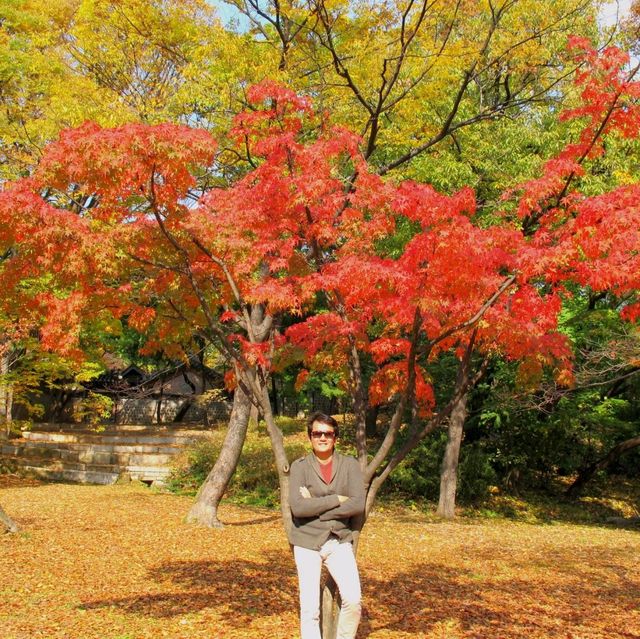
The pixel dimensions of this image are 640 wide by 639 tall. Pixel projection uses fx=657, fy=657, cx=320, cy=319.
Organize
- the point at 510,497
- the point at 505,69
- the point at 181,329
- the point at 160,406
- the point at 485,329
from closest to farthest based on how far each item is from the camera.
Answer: the point at 485,329 → the point at 181,329 → the point at 505,69 → the point at 510,497 → the point at 160,406

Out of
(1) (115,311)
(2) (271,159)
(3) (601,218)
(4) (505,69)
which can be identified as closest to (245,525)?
(1) (115,311)

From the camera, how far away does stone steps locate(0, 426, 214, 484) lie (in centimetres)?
1977

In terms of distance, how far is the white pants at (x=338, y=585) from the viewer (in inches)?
163

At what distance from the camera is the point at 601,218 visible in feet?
21.0

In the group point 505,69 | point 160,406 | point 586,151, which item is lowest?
point 160,406

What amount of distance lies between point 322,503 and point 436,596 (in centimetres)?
415

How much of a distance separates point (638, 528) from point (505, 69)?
11842 mm

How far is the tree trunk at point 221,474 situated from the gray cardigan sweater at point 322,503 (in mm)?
7749

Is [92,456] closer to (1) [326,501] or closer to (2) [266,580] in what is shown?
(2) [266,580]

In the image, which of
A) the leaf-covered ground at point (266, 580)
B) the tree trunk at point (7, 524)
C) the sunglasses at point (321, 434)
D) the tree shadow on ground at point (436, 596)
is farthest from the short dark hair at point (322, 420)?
the tree trunk at point (7, 524)

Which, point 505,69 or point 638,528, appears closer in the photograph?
point 505,69

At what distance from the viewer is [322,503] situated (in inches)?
163

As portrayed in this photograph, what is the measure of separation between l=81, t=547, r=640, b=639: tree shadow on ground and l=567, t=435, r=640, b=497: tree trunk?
9.80m

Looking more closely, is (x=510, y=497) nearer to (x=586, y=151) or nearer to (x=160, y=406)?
(x=586, y=151)
